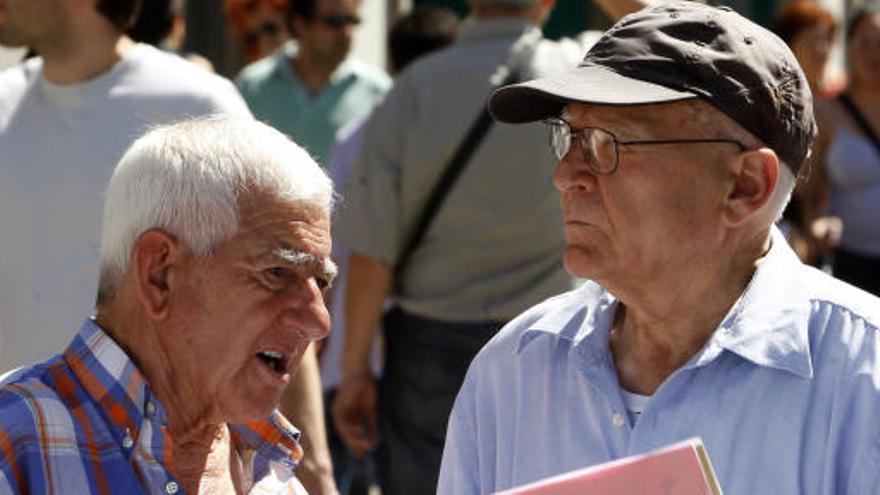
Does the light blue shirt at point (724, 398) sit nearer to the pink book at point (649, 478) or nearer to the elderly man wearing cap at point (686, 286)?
the elderly man wearing cap at point (686, 286)

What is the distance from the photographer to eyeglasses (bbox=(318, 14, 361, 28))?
798 cm

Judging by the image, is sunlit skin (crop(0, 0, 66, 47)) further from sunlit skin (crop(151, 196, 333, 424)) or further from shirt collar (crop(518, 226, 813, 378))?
shirt collar (crop(518, 226, 813, 378))

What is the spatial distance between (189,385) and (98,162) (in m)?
1.44

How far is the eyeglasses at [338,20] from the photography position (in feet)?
26.2

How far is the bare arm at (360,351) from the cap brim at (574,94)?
2818 mm

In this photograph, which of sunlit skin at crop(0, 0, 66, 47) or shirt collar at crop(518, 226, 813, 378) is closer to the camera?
shirt collar at crop(518, 226, 813, 378)

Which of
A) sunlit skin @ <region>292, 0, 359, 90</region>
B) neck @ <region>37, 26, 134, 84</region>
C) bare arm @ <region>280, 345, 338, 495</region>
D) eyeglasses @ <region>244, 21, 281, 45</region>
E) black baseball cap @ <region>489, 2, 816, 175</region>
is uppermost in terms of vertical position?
black baseball cap @ <region>489, 2, 816, 175</region>

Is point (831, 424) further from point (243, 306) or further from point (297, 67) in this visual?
point (297, 67)

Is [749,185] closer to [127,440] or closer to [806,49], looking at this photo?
[127,440]

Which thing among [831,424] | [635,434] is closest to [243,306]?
[635,434]

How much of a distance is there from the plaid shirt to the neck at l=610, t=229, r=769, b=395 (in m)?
0.73

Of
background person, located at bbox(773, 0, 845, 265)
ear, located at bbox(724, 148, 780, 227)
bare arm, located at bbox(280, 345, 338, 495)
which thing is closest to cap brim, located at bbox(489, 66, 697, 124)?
ear, located at bbox(724, 148, 780, 227)

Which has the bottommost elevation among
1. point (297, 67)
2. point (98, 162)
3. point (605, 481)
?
point (297, 67)

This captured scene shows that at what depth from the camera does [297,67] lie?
800 cm
